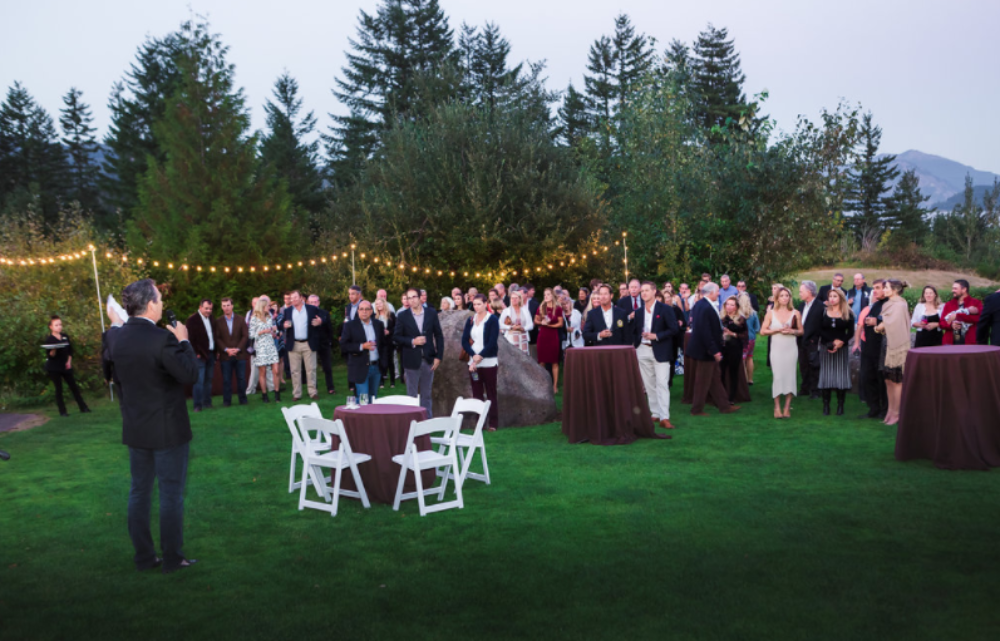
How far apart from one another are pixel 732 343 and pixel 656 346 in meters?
2.08

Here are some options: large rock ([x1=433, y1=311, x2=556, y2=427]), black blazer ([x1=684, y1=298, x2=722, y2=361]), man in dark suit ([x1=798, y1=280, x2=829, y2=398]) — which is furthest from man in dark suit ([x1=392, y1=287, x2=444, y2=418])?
man in dark suit ([x1=798, y1=280, x2=829, y2=398])

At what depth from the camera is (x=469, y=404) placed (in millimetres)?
7602

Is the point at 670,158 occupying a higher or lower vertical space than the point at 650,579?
higher

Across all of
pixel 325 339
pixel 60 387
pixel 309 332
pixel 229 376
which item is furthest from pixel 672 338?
pixel 60 387

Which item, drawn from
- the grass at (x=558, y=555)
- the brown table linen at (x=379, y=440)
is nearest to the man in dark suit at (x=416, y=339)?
the grass at (x=558, y=555)

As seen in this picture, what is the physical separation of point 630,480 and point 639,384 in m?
2.20

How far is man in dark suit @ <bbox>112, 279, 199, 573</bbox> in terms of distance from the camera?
4.98 m

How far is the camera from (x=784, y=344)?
10.6m

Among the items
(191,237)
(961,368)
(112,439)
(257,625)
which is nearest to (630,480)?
(961,368)

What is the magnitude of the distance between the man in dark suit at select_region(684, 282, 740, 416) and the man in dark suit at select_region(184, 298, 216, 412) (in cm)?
739

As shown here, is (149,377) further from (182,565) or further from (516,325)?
(516,325)

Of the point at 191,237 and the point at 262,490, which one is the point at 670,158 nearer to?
the point at 191,237

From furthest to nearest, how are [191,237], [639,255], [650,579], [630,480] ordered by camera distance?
[639,255], [191,237], [630,480], [650,579]

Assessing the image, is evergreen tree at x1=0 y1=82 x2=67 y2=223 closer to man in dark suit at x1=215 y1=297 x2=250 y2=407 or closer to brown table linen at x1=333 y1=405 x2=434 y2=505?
man in dark suit at x1=215 y1=297 x2=250 y2=407
